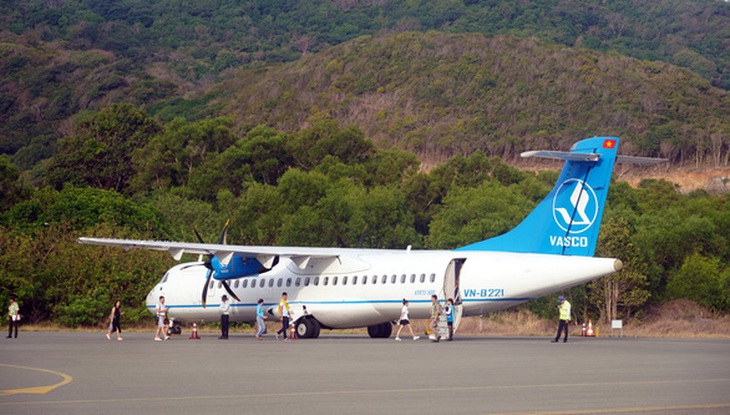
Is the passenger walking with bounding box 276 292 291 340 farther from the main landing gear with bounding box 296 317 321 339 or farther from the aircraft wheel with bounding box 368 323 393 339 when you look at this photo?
the aircraft wheel with bounding box 368 323 393 339

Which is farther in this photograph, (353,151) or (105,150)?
(105,150)

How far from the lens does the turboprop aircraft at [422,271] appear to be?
28.3 m

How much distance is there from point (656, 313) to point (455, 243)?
1267 cm

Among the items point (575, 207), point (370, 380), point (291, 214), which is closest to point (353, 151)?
point (291, 214)

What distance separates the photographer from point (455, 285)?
2969 cm

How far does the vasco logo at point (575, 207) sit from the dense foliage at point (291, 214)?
17.0 m

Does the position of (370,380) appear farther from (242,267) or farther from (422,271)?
(242,267)

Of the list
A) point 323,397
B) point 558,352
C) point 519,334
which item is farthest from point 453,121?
point 323,397

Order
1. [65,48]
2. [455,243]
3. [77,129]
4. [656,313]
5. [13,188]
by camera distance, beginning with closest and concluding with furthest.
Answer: [656,313] < [455,243] < [13,188] < [77,129] < [65,48]

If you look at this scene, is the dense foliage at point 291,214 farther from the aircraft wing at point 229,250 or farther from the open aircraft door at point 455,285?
the open aircraft door at point 455,285

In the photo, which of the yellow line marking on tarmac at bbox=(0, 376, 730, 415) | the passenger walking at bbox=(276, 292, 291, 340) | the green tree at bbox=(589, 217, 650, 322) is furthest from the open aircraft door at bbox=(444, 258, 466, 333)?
the green tree at bbox=(589, 217, 650, 322)

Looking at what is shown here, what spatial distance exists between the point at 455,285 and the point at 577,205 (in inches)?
164

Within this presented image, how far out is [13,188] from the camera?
68.2 meters

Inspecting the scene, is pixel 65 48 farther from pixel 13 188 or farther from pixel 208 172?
pixel 13 188
